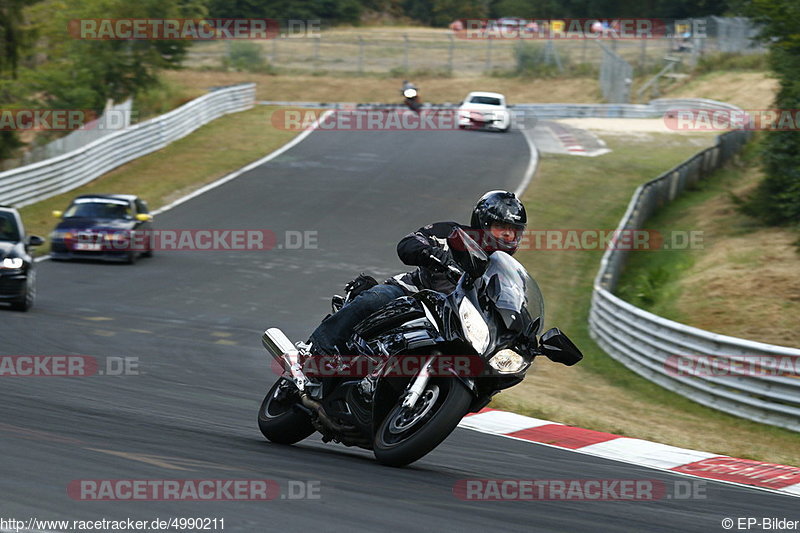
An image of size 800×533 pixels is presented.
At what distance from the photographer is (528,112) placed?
5028 cm

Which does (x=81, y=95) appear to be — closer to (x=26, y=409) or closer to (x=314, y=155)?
(x=314, y=155)

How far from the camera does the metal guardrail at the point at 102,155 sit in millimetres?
27205

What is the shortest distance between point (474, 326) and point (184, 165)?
95.6ft

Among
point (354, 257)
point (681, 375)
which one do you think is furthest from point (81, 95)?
point (681, 375)

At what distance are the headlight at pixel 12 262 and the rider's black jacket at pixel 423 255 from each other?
9.43m

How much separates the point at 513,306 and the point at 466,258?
376 millimetres

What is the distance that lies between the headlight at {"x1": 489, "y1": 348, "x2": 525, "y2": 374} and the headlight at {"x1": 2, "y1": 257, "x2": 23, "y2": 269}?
10701mm

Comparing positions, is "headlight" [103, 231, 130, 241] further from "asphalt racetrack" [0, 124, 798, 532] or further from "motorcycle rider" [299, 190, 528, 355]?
"motorcycle rider" [299, 190, 528, 355]
